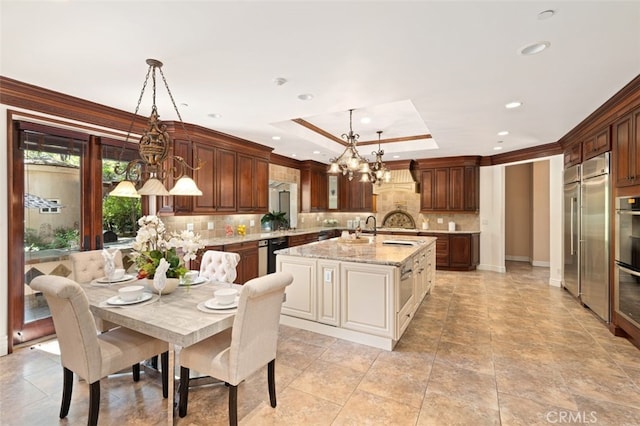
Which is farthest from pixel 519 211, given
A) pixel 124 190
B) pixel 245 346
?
pixel 124 190

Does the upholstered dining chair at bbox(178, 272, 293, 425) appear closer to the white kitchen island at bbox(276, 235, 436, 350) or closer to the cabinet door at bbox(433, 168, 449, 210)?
the white kitchen island at bbox(276, 235, 436, 350)

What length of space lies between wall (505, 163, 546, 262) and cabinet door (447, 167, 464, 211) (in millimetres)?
2035

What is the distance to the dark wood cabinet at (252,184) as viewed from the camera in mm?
5324

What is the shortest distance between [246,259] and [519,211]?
724cm

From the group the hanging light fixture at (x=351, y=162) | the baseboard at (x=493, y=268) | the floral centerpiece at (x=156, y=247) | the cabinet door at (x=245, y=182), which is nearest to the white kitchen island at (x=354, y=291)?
the hanging light fixture at (x=351, y=162)

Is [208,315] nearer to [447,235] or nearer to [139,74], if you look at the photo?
[139,74]

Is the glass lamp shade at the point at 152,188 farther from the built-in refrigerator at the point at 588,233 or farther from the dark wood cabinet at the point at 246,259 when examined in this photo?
the built-in refrigerator at the point at 588,233

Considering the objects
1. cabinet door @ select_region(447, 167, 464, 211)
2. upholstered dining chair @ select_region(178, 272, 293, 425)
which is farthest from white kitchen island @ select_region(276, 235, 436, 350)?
cabinet door @ select_region(447, 167, 464, 211)

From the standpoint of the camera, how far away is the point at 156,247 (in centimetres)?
244

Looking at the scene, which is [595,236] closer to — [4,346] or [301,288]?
[301,288]

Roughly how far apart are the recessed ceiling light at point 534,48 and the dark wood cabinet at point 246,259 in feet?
13.6

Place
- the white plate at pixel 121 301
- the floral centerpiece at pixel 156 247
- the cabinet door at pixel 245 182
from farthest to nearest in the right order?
the cabinet door at pixel 245 182 → the floral centerpiece at pixel 156 247 → the white plate at pixel 121 301

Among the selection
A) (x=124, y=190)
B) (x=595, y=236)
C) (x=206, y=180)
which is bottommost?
(x=595, y=236)

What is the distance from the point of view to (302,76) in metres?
2.74
